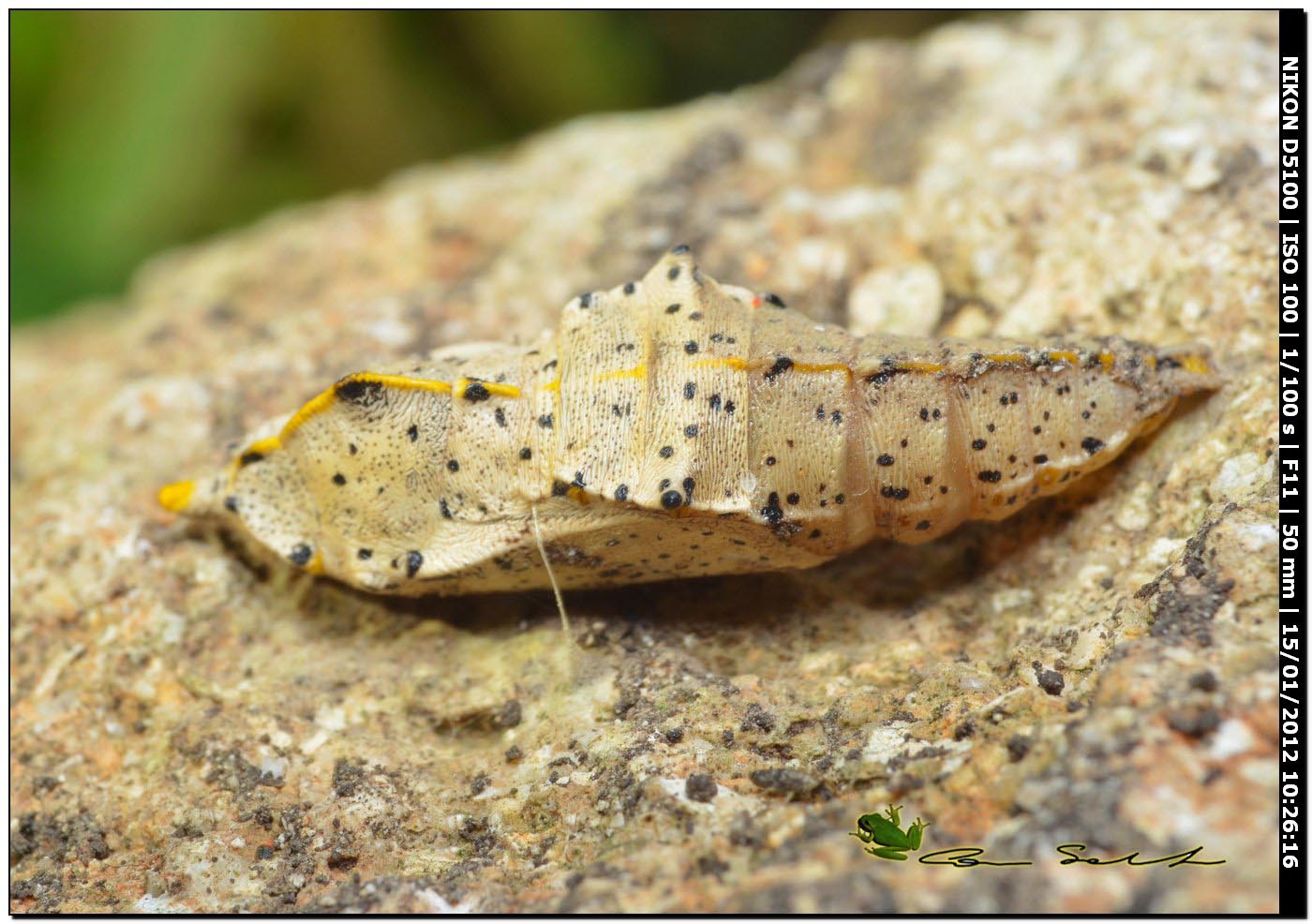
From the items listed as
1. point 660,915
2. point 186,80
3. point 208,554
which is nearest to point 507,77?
point 186,80

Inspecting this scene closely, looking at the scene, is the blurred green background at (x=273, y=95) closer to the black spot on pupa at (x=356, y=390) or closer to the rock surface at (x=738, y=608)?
the rock surface at (x=738, y=608)

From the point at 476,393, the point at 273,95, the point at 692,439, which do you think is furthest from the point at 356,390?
the point at 273,95

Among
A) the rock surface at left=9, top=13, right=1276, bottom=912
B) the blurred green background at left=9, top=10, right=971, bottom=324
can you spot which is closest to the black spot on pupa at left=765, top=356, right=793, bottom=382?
the rock surface at left=9, top=13, right=1276, bottom=912
